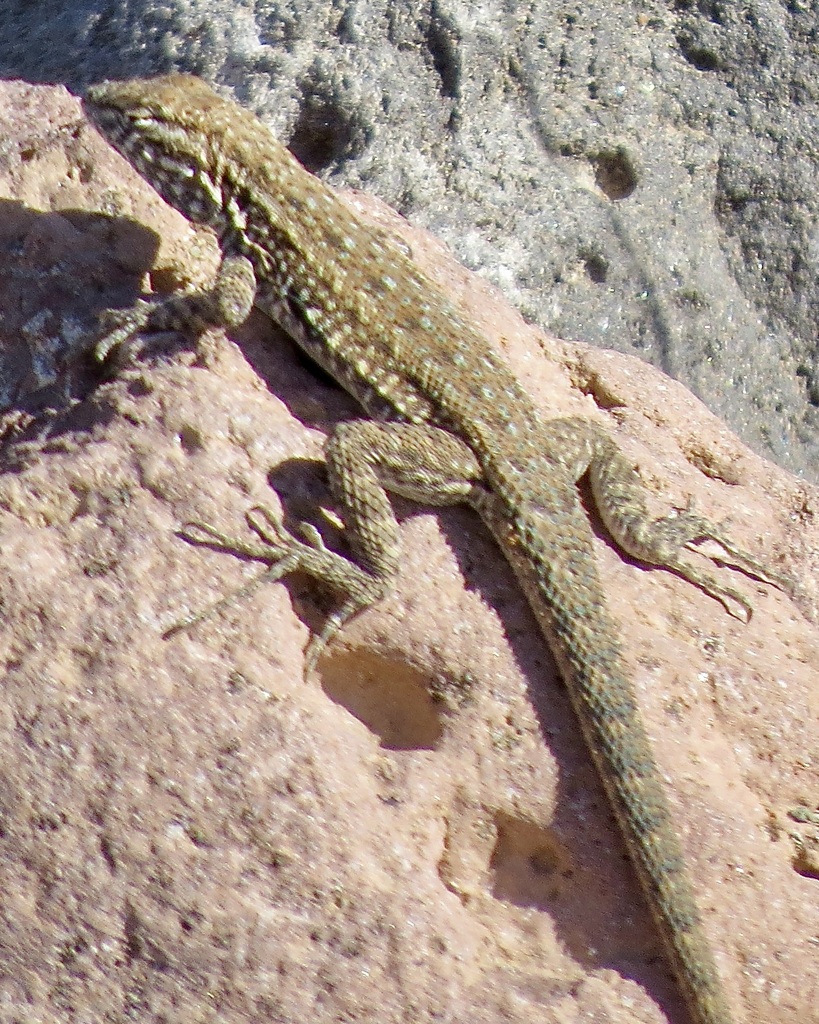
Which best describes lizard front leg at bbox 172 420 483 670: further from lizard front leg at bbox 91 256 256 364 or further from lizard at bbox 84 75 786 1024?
lizard front leg at bbox 91 256 256 364

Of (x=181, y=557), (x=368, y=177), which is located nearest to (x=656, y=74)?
(x=368, y=177)

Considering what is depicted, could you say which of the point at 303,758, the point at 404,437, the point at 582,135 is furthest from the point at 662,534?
the point at 582,135

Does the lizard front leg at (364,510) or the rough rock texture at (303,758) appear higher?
the lizard front leg at (364,510)

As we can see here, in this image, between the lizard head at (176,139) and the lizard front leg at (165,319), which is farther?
the lizard head at (176,139)

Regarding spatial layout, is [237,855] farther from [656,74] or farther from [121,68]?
[656,74]

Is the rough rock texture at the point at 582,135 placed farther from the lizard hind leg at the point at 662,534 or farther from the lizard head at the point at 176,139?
the lizard hind leg at the point at 662,534

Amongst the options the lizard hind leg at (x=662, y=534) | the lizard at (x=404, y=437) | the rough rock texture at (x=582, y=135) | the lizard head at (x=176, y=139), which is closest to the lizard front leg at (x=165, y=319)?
the lizard at (x=404, y=437)

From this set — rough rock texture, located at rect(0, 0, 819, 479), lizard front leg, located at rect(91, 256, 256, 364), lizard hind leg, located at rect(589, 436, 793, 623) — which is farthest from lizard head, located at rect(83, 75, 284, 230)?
lizard hind leg, located at rect(589, 436, 793, 623)
